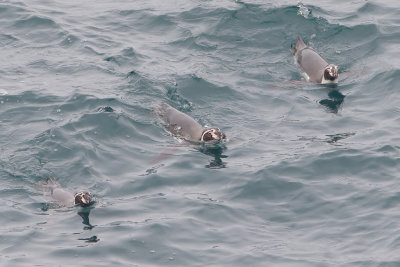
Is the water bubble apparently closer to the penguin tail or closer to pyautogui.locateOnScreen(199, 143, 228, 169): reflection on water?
the penguin tail

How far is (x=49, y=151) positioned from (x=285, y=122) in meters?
6.87

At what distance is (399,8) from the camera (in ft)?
106

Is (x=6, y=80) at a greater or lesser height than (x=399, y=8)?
lesser

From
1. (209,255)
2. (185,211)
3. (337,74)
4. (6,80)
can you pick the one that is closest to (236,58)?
(337,74)

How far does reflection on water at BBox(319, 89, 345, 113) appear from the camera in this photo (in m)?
24.9

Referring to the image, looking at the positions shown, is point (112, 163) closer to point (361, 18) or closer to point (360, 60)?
point (360, 60)

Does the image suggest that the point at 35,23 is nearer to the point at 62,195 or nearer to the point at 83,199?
the point at 62,195

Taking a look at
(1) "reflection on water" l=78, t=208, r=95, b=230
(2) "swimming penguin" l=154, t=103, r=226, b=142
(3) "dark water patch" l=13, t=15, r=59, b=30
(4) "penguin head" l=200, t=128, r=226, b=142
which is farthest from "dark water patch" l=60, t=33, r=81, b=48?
(1) "reflection on water" l=78, t=208, r=95, b=230

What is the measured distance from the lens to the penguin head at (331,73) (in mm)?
25875

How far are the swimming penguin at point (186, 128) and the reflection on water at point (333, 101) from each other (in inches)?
146

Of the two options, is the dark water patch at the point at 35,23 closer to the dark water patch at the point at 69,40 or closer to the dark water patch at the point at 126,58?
the dark water patch at the point at 69,40

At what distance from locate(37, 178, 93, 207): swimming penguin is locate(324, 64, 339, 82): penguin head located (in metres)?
9.42

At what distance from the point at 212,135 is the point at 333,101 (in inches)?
178

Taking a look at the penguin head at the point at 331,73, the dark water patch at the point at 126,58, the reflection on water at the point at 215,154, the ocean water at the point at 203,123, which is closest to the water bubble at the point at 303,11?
the ocean water at the point at 203,123
